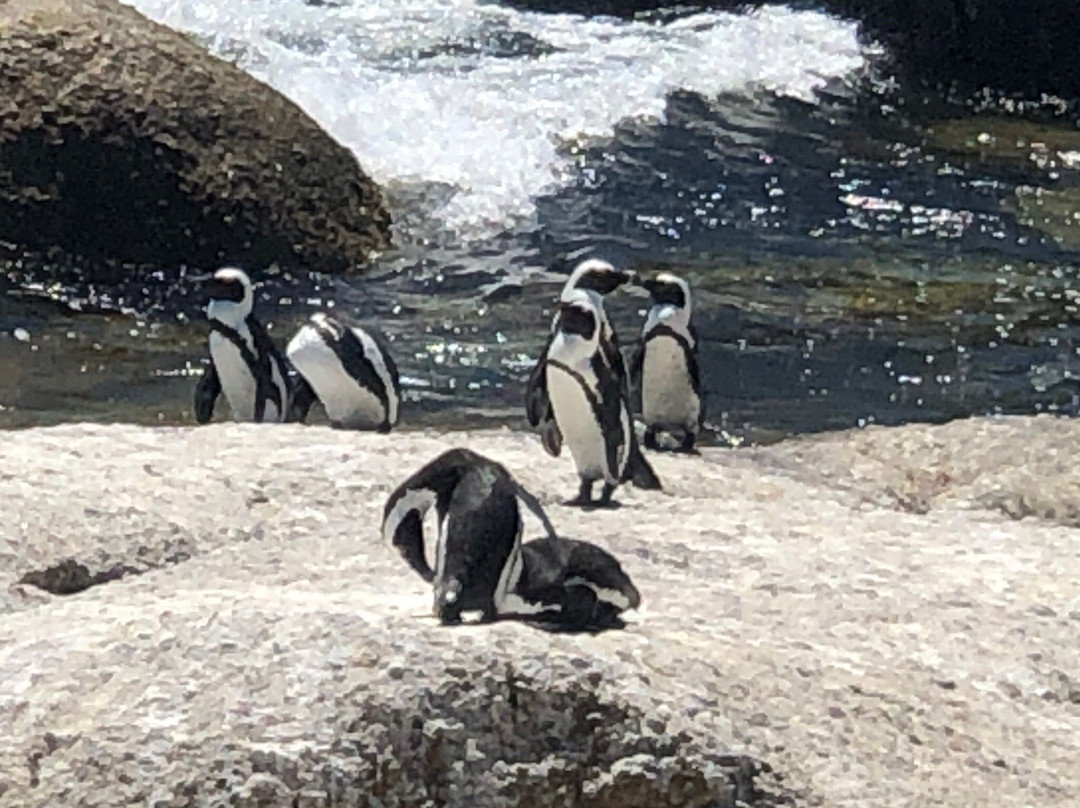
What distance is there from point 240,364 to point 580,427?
232 cm

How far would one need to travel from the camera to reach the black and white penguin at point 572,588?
183 inches

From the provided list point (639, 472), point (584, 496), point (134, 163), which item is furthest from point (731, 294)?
point (584, 496)

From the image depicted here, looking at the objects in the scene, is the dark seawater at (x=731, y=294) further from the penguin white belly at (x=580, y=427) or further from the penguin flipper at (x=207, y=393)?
the penguin white belly at (x=580, y=427)

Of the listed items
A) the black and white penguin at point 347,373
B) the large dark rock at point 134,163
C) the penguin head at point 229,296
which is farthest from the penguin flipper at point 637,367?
the large dark rock at point 134,163

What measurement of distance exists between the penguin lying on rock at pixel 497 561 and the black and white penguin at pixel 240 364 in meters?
3.34

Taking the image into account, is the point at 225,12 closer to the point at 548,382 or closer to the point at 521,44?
the point at 521,44

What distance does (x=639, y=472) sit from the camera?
6.59 metres

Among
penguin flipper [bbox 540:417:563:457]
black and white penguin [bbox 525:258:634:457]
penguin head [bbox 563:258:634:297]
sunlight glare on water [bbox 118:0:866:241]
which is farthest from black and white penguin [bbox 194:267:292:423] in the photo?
sunlight glare on water [bbox 118:0:866:241]

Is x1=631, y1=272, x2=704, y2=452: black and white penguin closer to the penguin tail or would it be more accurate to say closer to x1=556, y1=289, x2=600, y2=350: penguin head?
the penguin tail

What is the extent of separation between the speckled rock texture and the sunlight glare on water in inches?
282

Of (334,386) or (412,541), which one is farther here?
(334,386)

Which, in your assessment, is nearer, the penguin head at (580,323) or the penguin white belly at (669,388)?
the penguin head at (580,323)

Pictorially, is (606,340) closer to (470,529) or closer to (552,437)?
(552,437)

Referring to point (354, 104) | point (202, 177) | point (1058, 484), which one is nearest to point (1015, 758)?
point (1058, 484)
